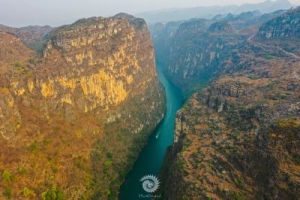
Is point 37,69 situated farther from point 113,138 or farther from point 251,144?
point 251,144

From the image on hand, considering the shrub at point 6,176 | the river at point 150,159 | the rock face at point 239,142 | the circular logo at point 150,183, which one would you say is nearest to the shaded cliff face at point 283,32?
the rock face at point 239,142

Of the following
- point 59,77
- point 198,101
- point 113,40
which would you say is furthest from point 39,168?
point 113,40

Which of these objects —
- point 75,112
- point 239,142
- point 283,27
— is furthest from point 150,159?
point 283,27

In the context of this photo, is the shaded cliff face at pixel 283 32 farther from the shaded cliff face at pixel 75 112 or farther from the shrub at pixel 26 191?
the shrub at pixel 26 191

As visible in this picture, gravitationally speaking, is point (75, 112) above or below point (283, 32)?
below

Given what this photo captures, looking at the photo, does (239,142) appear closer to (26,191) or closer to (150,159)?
(150,159)

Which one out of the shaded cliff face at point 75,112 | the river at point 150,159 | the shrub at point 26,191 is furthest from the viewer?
the river at point 150,159

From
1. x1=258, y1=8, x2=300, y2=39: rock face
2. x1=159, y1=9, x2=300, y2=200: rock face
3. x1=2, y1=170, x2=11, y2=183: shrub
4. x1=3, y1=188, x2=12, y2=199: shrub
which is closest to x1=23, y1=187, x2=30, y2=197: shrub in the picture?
x1=3, y1=188, x2=12, y2=199: shrub
